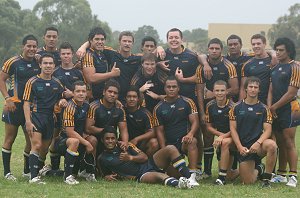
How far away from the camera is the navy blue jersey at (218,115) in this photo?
8086mm

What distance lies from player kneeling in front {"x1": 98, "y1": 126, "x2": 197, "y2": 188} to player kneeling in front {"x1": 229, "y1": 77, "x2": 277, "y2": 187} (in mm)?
998

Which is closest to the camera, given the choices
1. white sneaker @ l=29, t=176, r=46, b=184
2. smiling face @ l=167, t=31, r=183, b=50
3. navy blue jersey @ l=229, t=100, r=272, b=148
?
white sneaker @ l=29, t=176, r=46, b=184

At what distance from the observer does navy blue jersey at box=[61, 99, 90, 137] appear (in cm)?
755

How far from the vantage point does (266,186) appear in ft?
24.0

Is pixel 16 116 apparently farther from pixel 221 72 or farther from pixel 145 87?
pixel 221 72

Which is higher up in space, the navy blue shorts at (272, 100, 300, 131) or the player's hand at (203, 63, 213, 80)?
the player's hand at (203, 63, 213, 80)

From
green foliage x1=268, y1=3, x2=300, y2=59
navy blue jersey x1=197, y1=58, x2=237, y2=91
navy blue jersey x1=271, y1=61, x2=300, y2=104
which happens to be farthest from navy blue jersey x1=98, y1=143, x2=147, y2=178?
green foliage x1=268, y1=3, x2=300, y2=59

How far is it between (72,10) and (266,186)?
56.4 metres

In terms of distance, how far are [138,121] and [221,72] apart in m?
1.67

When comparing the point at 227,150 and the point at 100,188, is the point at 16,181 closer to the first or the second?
the point at 100,188

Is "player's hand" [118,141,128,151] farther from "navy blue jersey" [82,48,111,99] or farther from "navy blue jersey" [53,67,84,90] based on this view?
"navy blue jersey" [53,67,84,90]

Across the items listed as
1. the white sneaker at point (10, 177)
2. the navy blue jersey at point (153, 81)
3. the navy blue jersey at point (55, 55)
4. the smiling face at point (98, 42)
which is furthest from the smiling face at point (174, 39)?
the white sneaker at point (10, 177)

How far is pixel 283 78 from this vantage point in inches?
305

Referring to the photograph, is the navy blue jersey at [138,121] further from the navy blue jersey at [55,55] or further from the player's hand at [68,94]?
the navy blue jersey at [55,55]
